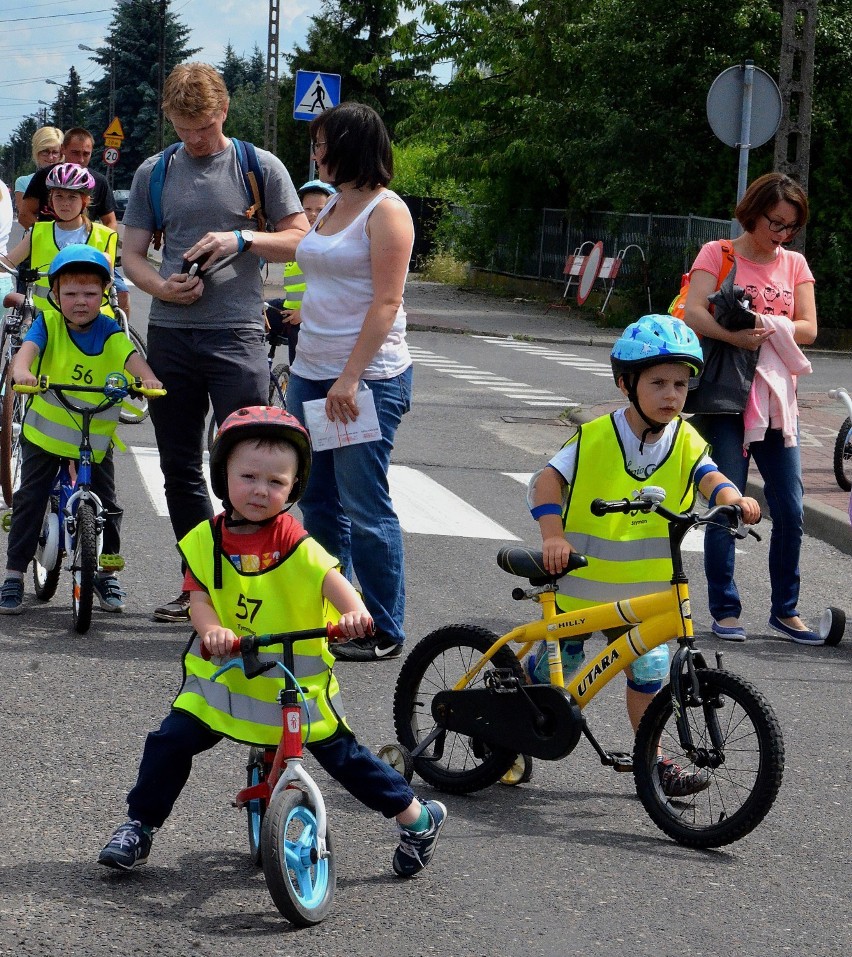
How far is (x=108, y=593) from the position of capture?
6855 mm

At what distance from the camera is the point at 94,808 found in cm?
441

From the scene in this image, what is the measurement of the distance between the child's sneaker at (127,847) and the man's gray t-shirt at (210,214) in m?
2.82

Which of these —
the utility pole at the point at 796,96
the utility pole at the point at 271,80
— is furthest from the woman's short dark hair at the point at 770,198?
the utility pole at the point at 271,80

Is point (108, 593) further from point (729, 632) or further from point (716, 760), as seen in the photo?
point (716, 760)

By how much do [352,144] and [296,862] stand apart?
296cm

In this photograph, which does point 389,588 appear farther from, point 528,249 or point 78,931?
point 528,249

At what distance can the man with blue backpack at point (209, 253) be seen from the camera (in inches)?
244

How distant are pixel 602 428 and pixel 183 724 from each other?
1622mm

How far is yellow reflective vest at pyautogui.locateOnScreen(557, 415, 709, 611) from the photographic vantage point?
4.71 meters

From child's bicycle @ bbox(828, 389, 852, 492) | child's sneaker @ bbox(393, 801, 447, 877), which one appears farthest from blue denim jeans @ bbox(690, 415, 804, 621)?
child's bicycle @ bbox(828, 389, 852, 492)

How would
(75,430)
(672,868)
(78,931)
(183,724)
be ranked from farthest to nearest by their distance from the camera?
(75,430)
(672,868)
(183,724)
(78,931)

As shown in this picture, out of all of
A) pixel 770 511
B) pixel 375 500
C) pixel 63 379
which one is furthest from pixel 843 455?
pixel 63 379

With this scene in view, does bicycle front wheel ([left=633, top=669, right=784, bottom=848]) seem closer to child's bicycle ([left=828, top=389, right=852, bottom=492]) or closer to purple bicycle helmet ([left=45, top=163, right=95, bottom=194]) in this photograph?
purple bicycle helmet ([left=45, top=163, right=95, bottom=194])

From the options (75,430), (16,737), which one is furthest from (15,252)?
(16,737)
